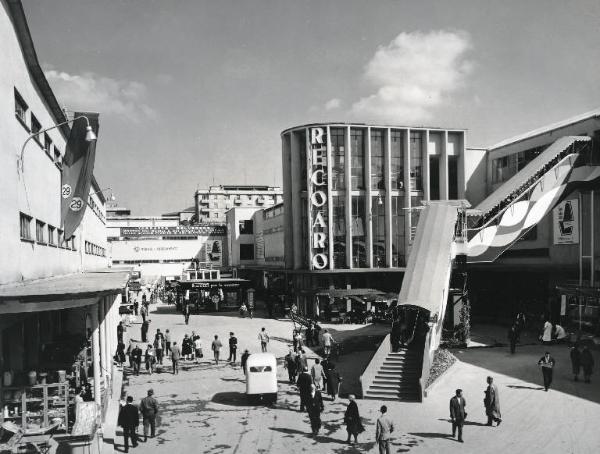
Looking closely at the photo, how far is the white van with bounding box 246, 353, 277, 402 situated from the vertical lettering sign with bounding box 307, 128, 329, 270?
71.8 ft

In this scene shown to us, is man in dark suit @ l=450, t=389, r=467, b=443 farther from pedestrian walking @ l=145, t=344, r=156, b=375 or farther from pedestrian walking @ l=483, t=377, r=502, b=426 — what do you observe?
pedestrian walking @ l=145, t=344, r=156, b=375

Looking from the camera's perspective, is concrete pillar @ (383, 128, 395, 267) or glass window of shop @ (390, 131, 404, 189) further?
glass window of shop @ (390, 131, 404, 189)

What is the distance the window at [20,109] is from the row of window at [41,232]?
3.09 metres

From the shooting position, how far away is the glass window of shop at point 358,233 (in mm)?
40938

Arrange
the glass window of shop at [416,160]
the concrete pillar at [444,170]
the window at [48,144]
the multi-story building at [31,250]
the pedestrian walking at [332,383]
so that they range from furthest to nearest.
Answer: the concrete pillar at [444,170]
the glass window of shop at [416,160]
the window at [48,144]
the pedestrian walking at [332,383]
the multi-story building at [31,250]

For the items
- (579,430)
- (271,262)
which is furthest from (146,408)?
(271,262)

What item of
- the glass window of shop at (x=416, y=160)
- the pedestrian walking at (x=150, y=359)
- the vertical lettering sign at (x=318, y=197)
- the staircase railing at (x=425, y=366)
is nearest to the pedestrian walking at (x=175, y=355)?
the pedestrian walking at (x=150, y=359)

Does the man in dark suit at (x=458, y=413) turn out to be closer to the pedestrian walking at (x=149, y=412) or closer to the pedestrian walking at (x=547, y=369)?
the pedestrian walking at (x=547, y=369)

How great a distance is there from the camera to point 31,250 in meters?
16.5

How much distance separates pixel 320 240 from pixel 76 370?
1001 inches

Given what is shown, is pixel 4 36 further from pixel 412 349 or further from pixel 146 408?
pixel 412 349

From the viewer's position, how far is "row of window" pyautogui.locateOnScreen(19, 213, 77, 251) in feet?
53.3

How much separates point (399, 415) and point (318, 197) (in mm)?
25091

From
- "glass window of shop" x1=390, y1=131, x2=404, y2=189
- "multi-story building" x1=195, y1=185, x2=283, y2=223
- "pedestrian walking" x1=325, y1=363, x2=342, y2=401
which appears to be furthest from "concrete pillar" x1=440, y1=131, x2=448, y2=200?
"multi-story building" x1=195, y1=185, x2=283, y2=223
